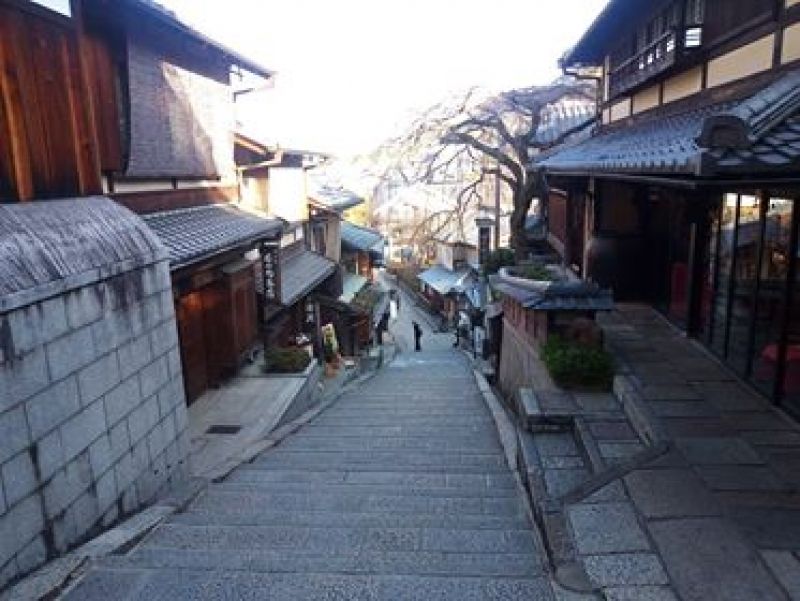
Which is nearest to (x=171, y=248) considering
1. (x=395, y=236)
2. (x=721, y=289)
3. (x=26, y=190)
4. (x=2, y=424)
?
(x=26, y=190)

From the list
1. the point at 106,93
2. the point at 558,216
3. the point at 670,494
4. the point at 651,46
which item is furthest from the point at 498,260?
the point at 670,494

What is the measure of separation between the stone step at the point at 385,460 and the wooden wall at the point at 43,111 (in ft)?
13.8

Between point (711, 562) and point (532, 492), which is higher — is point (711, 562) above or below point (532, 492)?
above

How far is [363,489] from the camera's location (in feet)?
23.4

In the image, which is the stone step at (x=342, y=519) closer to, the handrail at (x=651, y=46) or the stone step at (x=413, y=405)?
the stone step at (x=413, y=405)

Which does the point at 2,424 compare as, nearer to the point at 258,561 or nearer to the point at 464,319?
the point at 258,561

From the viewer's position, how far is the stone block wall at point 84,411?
444 centimetres

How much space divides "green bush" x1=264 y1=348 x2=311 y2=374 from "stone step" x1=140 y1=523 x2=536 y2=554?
306 inches

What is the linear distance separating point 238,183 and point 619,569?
13.0 m

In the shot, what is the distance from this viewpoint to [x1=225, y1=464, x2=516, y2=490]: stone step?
7215 mm

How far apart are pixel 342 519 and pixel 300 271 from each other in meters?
13.9

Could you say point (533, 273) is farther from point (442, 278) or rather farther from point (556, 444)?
point (442, 278)

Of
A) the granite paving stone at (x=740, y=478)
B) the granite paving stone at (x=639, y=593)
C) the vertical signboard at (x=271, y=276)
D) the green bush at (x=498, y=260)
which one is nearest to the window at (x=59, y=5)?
the granite paving stone at (x=639, y=593)

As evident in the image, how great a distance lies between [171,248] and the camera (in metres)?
8.88
